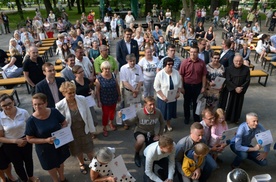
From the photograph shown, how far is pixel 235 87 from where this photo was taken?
511 centimetres

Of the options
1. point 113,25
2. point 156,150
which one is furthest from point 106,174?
point 113,25

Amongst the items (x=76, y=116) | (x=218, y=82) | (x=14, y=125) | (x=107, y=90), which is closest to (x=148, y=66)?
(x=107, y=90)

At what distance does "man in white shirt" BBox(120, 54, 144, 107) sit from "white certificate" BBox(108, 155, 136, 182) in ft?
7.75

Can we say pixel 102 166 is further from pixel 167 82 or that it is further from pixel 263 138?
pixel 263 138

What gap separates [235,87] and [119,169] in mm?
3349

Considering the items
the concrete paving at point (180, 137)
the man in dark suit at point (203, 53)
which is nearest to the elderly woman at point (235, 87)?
the concrete paving at point (180, 137)

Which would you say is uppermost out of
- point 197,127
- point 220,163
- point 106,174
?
point 197,127

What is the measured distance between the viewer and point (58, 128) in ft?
10.7

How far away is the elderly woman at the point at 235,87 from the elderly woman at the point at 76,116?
10.7ft

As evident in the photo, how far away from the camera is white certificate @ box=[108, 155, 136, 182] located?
3053mm

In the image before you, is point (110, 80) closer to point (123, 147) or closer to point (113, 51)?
point (123, 147)

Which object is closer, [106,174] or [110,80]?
[106,174]

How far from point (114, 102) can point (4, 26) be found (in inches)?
783

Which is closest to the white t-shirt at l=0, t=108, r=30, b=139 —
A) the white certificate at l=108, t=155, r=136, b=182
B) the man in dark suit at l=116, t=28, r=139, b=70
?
the white certificate at l=108, t=155, r=136, b=182
